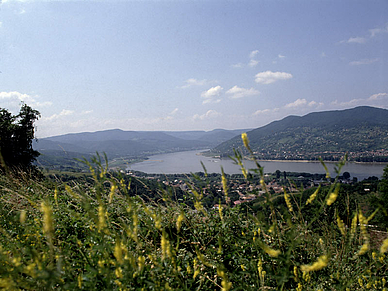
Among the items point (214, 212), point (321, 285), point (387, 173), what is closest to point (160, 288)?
point (321, 285)

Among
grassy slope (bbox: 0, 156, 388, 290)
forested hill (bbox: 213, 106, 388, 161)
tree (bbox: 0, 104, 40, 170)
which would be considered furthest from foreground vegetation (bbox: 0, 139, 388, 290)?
forested hill (bbox: 213, 106, 388, 161)

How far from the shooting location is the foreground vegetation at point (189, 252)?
3.73 ft

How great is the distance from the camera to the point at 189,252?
6.48 feet

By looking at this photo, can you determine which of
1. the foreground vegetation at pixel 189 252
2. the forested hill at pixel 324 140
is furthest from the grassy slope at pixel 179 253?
the forested hill at pixel 324 140

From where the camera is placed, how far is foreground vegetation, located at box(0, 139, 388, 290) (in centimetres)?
114

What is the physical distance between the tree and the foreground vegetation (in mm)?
13082

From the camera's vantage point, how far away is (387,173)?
17.8m

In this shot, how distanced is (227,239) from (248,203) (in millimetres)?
701

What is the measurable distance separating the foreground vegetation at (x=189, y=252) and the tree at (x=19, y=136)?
13.1 meters

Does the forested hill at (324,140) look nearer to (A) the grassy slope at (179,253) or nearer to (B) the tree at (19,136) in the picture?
(B) the tree at (19,136)

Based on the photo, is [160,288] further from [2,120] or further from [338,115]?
[338,115]

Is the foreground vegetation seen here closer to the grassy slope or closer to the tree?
the grassy slope

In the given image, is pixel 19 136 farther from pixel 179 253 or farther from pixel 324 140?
pixel 324 140

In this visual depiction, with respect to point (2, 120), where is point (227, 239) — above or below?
below
